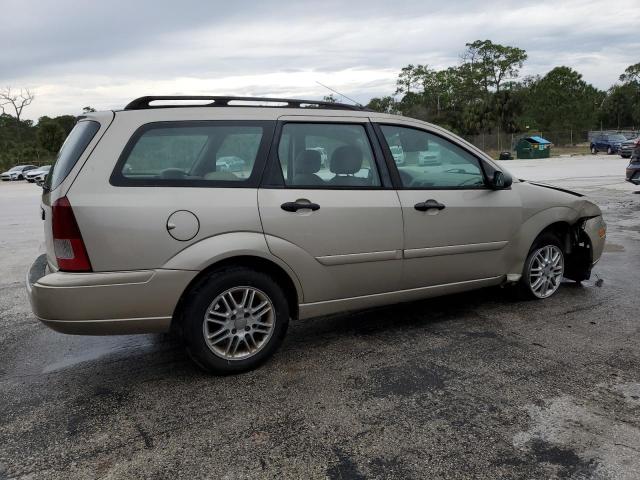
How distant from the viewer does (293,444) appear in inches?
117

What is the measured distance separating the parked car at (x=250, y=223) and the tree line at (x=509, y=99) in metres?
57.5

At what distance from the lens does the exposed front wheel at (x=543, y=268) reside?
5.16 metres

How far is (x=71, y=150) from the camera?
3.70 meters

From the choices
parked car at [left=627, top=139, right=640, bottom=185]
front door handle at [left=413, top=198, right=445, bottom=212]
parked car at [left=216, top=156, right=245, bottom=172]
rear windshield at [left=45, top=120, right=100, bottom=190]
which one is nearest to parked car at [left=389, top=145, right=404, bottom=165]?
front door handle at [left=413, top=198, right=445, bottom=212]

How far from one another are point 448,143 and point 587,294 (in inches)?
84.7

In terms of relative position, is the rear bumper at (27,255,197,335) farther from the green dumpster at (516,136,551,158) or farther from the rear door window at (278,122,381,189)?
the green dumpster at (516,136,551,158)

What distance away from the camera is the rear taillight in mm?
3340

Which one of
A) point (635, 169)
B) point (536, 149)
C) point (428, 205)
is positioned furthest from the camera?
point (536, 149)

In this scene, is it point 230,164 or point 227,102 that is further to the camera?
point 227,102

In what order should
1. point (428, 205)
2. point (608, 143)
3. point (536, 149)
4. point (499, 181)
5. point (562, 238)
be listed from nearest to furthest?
point (428, 205), point (499, 181), point (562, 238), point (536, 149), point (608, 143)

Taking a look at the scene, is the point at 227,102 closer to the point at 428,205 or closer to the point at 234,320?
the point at 234,320

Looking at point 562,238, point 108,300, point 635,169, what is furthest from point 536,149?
point 108,300

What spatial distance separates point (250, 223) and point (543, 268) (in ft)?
9.65

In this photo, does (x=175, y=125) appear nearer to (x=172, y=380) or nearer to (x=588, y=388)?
(x=172, y=380)
